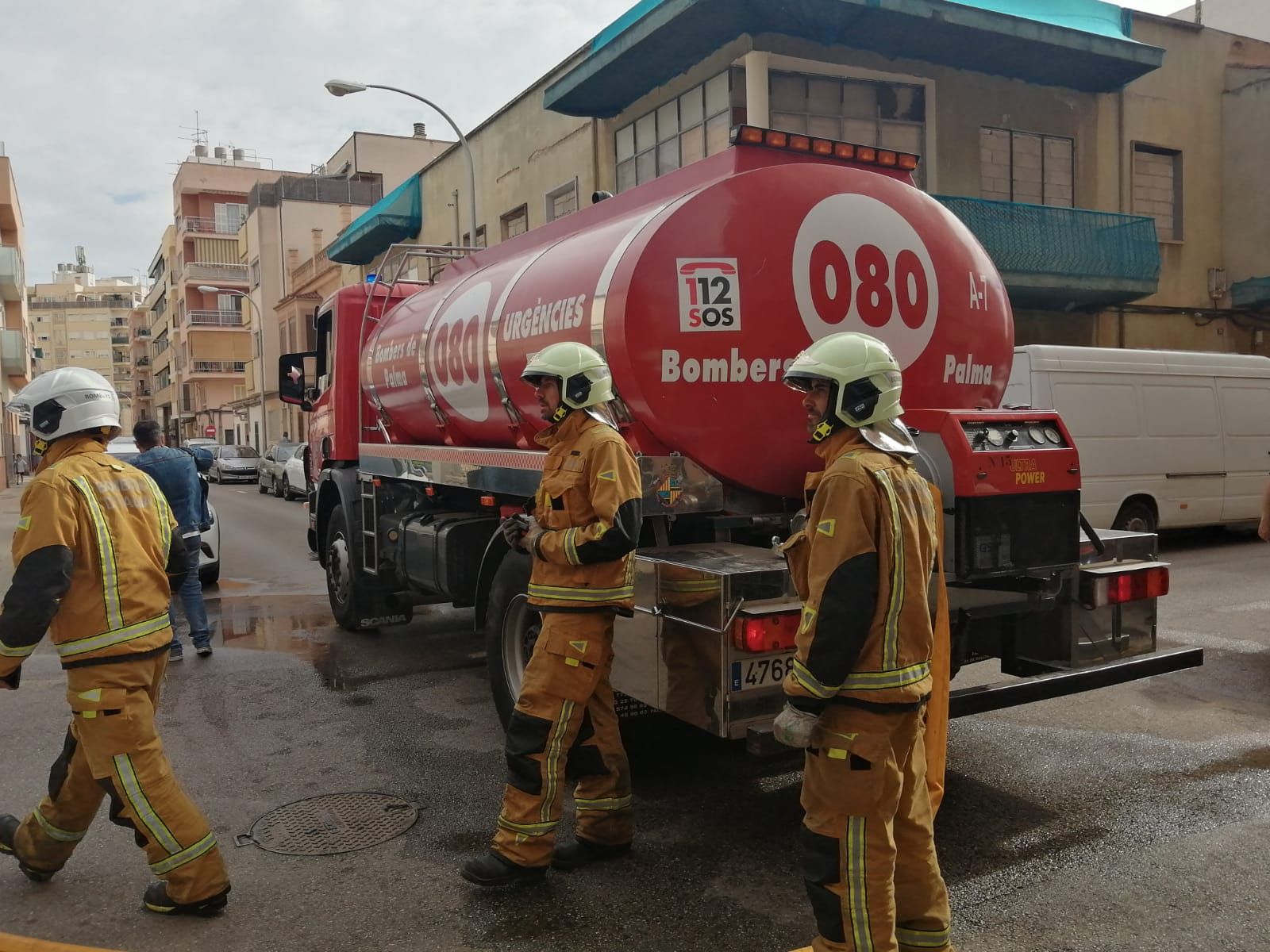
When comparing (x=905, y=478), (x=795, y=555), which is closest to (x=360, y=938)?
(x=795, y=555)

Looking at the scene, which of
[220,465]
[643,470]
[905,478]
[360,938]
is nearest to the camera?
[905,478]

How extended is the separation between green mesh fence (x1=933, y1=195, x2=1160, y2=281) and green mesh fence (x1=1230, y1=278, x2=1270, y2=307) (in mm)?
2505

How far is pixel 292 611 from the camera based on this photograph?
10.1m

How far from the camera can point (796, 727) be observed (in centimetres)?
288

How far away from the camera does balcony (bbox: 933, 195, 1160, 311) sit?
16.9 meters

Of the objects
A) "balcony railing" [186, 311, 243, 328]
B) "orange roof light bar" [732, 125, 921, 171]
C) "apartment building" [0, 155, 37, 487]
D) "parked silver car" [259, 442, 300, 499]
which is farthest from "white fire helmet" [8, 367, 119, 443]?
"balcony railing" [186, 311, 243, 328]

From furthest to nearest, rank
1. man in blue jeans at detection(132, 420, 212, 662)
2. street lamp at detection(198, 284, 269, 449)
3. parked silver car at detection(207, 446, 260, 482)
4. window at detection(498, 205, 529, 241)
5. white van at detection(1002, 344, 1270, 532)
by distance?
1. street lamp at detection(198, 284, 269, 449)
2. parked silver car at detection(207, 446, 260, 482)
3. window at detection(498, 205, 529, 241)
4. white van at detection(1002, 344, 1270, 532)
5. man in blue jeans at detection(132, 420, 212, 662)

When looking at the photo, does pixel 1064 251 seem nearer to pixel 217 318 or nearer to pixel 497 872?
pixel 497 872

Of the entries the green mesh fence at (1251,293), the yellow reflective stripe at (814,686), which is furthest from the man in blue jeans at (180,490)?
the green mesh fence at (1251,293)

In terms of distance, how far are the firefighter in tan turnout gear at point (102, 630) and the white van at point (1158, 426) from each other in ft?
31.9

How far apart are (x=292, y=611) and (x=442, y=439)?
3964 millimetres

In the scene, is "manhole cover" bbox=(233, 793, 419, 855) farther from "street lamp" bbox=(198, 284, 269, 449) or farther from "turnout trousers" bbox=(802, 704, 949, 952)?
"street lamp" bbox=(198, 284, 269, 449)

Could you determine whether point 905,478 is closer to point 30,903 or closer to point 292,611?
point 30,903

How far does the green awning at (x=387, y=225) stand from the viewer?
93.9 ft
